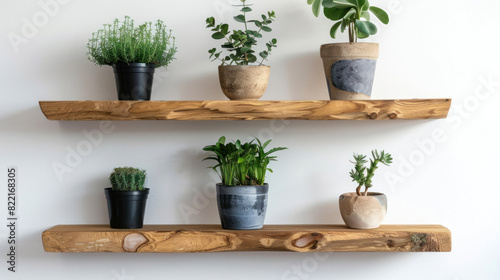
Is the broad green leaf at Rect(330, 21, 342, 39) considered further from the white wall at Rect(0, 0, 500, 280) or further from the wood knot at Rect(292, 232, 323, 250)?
the wood knot at Rect(292, 232, 323, 250)

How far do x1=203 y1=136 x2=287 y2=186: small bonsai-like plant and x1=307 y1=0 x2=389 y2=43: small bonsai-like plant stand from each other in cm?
43

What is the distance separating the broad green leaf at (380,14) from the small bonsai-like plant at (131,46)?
2.08 feet

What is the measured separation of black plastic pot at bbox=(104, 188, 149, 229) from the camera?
5.74ft

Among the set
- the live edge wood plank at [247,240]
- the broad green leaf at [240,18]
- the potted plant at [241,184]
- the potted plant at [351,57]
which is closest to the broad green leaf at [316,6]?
the potted plant at [351,57]

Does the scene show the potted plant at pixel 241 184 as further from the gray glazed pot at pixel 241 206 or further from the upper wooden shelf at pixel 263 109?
the upper wooden shelf at pixel 263 109

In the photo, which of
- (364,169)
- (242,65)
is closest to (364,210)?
(364,169)

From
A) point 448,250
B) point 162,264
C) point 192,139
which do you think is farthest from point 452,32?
point 162,264

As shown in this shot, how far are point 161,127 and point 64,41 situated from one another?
43 cm

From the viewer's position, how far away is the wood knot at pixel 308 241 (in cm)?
170

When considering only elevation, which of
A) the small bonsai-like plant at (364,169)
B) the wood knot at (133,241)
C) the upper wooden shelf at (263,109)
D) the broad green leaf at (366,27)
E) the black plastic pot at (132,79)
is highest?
the broad green leaf at (366,27)

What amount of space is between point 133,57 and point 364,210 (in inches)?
32.8

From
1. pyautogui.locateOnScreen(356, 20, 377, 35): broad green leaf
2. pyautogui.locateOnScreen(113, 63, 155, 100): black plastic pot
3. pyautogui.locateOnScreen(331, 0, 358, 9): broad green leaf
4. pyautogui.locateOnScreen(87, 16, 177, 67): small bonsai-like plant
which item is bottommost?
pyautogui.locateOnScreen(113, 63, 155, 100): black plastic pot

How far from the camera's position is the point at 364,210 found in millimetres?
1723

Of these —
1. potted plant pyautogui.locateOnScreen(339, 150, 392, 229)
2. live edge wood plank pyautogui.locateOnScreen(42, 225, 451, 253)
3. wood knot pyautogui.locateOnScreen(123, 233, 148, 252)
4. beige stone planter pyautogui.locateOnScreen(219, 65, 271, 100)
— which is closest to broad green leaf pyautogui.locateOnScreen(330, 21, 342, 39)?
beige stone planter pyautogui.locateOnScreen(219, 65, 271, 100)
